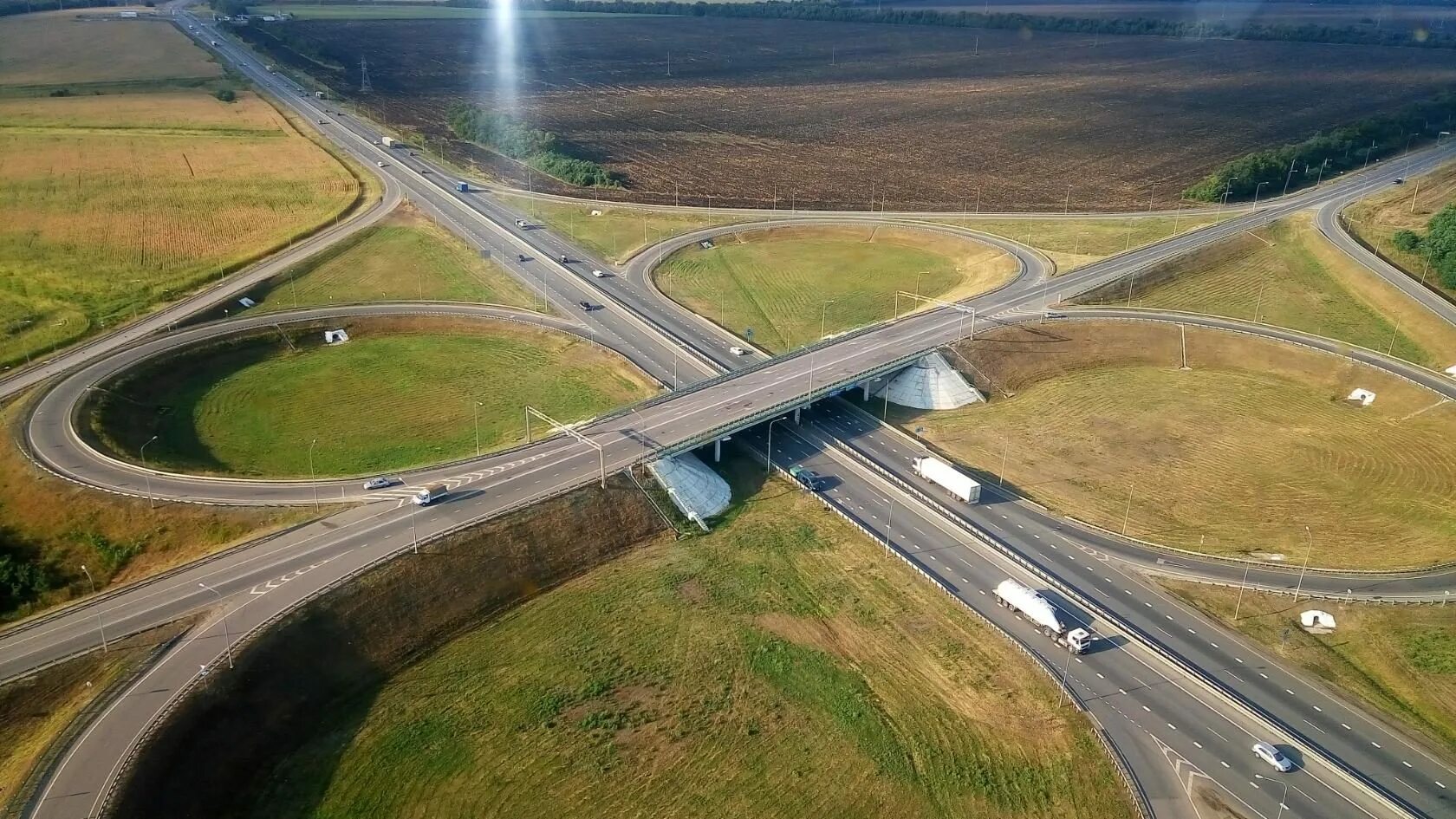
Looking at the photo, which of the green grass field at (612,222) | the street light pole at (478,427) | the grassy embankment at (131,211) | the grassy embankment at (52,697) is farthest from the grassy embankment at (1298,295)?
the grassy embankment at (131,211)

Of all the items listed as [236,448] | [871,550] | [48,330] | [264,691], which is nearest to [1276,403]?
[871,550]

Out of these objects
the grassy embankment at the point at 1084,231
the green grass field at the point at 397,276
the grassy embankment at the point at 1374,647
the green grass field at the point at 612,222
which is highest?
the grassy embankment at the point at 1084,231

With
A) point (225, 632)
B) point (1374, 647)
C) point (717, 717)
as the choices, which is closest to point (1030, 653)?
point (717, 717)

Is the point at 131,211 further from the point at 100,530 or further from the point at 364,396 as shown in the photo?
the point at 100,530

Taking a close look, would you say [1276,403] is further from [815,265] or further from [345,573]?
[345,573]

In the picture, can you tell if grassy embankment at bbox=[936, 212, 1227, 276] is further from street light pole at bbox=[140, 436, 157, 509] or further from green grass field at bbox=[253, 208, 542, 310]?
street light pole at bbox=[140, 436, 157, 509]

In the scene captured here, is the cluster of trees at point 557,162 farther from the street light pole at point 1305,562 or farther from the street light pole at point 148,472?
the street light pole at point 1305,562

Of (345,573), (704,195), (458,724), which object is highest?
(704,195)
